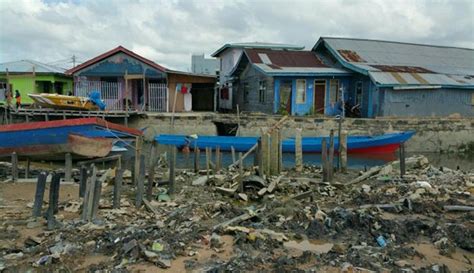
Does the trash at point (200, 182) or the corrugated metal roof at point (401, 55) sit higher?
the corrugated metal roof at point (401, 55)

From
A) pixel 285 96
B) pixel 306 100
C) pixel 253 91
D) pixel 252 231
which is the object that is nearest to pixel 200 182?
pixel 252 231

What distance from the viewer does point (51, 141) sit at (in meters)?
14.9

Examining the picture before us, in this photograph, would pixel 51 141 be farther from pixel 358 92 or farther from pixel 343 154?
pixel 358 92

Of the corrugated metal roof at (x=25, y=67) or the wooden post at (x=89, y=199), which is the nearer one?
the wooden post at (x=89, y=199)

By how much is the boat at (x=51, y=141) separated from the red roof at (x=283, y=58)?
14.6 meters

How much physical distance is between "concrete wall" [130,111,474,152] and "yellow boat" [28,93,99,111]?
2.86 m

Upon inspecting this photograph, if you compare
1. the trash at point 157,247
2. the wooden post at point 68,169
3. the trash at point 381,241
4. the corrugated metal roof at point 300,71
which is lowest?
the trash at point 381,241

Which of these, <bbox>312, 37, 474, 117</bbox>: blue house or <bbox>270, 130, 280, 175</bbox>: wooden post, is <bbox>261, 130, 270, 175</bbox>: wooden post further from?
<bbox>312, 37, 474, 117</bbox>: blue house

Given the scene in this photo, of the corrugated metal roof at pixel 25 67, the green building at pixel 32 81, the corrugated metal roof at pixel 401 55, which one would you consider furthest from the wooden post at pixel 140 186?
the corrugated metal roof at pixel 25 67

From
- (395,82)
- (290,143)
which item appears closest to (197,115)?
(290,143)

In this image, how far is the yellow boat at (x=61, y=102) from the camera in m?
24.1

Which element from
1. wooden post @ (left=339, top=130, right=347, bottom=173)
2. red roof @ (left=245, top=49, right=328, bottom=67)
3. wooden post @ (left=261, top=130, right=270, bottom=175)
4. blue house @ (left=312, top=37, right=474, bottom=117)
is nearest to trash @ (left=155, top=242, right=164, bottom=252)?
wooden post @ (left=261, top=130, right=270, bottom=175)

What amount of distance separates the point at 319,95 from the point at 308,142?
5739mm

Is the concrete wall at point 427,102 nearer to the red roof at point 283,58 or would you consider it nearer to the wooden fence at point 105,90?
the red roof at point 283,58
